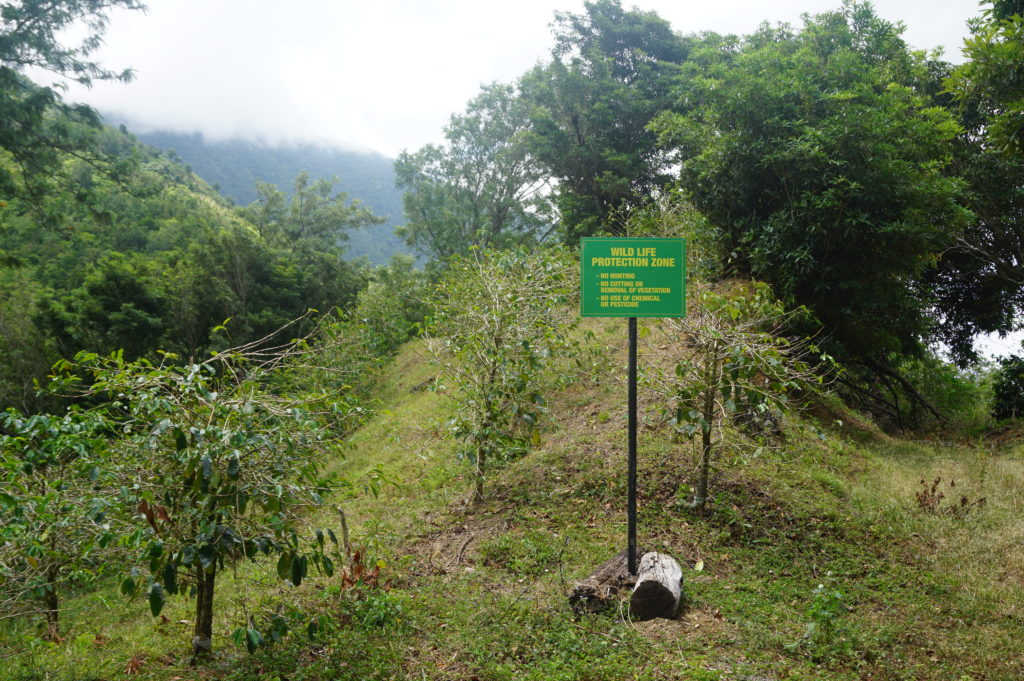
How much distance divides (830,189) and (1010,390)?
20.5 ft

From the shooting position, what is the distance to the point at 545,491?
6.25 meters

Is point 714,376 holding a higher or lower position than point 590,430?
higher

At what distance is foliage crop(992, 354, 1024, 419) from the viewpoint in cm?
1120

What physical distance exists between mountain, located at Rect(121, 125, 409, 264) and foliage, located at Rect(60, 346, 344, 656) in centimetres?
6175

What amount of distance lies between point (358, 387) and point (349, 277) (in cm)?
891

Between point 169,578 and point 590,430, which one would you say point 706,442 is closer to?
point 590,430

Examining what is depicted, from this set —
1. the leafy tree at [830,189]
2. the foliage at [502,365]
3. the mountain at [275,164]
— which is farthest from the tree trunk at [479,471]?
the mountain at [275,164]

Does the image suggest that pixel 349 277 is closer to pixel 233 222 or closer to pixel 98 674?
pixel 233 222

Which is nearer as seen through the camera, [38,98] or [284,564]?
[284,564]

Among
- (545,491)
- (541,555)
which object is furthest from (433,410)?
(541,555)

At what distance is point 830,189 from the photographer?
28.1 ft

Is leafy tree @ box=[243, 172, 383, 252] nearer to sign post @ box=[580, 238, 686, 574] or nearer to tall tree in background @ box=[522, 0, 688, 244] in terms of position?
tall tree in background @ box=[522, 0, 688, 244]

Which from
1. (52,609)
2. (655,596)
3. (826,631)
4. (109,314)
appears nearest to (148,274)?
(109,314)

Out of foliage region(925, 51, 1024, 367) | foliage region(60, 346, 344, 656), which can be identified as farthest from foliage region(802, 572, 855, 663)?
foliage region(925, 51, 1024, 367)
